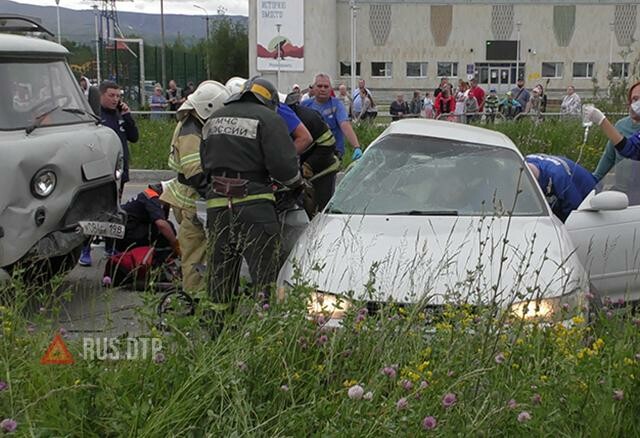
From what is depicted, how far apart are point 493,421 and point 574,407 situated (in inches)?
12.0

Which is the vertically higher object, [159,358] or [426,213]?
[426,213]

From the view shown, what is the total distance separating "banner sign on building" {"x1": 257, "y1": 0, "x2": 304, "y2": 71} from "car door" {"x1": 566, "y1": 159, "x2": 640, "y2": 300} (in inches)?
2263

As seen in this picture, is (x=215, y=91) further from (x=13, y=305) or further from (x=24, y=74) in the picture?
(x=13, y=305)

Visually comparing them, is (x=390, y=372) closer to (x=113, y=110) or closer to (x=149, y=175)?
(x=113, y=110)

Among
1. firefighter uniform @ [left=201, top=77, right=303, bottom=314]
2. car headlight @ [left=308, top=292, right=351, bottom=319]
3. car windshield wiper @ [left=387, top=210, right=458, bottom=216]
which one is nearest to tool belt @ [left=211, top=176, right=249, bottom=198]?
firefighter uniform @ [left=201, top=77, right=303, bottom=314]

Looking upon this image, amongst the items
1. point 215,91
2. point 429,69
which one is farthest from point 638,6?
point 215,91

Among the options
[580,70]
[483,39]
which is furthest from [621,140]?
[580,70]

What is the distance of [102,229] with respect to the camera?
6.82 meters

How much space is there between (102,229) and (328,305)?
302 cm

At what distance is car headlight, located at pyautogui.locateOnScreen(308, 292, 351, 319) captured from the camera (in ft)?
12.6

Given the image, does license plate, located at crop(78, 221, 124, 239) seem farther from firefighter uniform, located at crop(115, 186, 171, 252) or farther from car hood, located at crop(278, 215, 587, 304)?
car hood, located at crop(278, 215, 587, 304)

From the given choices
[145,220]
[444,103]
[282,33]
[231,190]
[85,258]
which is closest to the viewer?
[231,190]

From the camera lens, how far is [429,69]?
70.4m

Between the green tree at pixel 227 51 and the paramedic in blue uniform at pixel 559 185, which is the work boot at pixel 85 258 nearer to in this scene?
the paramedic in blue uniform at pixel 559 185
